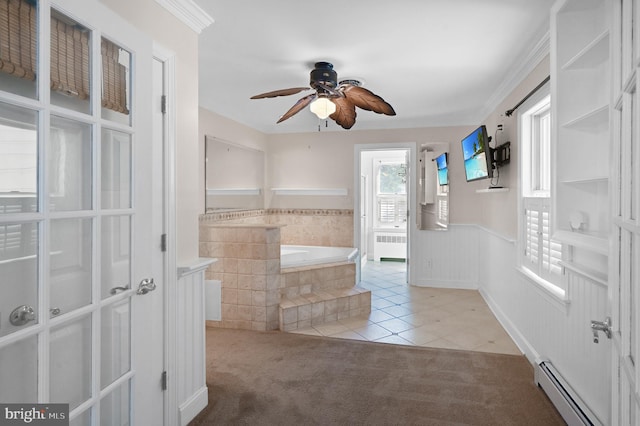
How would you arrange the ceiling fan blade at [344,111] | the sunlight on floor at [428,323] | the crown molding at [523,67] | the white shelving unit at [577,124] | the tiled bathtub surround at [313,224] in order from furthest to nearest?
the tiled bathtub surround at [313,224] → the sunlight on floor at [428,323] → the ceiling fan blade at [344,111] → the crown molding at [523,67] → the white shelving unit at [577,124]

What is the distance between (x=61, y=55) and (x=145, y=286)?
3.01 ft

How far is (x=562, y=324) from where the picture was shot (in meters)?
2.30

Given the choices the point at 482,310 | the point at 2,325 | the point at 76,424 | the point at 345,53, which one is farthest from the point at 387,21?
the point at 482,310

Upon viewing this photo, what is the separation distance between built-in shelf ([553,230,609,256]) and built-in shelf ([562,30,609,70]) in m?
0.75

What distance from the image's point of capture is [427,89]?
3.80 meters

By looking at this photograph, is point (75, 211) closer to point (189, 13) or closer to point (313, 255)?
point (189, 13)

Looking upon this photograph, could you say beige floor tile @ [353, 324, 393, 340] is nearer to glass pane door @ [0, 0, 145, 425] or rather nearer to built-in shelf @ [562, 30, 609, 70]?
glass pane door @ [0, 0, 145, 425]

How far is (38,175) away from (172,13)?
49.9 inches

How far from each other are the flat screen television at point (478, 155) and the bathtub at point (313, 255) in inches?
66.1

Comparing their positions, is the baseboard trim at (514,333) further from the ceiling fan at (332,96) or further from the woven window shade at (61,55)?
the woven window shade at (61,55)

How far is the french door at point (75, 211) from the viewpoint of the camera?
1107mm

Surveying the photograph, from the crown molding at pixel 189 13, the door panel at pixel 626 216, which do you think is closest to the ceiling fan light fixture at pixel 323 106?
the crown molding at pixel 189 13

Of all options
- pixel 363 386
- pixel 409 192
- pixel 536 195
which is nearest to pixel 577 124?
pixel 536 195
